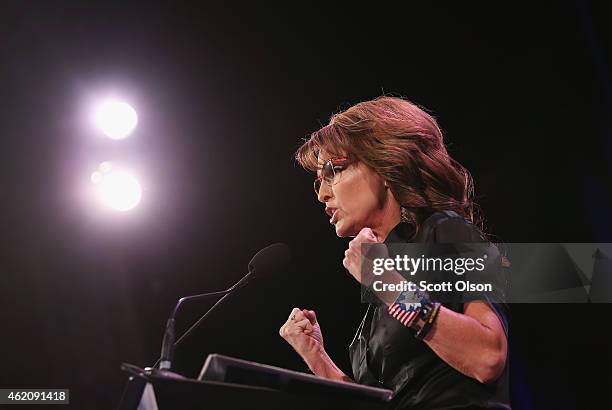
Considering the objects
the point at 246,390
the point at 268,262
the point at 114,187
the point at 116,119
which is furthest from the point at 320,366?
the point at 116,119

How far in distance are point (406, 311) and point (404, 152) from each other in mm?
636

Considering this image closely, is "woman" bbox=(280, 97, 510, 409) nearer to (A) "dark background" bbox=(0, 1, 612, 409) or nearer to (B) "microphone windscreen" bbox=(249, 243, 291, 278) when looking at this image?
(B) "microphone windscreen" bbox=(249, 243, 291, 278)

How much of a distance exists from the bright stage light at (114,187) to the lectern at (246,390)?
98.3 inches

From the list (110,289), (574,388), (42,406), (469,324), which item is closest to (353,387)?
(469,324)

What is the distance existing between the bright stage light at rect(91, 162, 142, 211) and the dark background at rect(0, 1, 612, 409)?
0.09 m

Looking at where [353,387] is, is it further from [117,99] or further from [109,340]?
[117,99]

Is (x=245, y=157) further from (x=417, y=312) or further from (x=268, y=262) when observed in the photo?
(x=417, y=312)

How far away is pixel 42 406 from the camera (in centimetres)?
342

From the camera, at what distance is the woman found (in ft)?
5.37

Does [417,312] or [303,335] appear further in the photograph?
[303,335]

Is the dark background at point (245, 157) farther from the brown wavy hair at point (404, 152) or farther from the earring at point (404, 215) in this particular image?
the earring at point (404, 215)

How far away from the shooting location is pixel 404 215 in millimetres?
2104

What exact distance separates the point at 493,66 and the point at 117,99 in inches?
86.7

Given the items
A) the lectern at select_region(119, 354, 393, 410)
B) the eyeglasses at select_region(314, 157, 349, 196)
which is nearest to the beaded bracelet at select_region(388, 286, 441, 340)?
the lectern at select_region(119, 354, 393, 410)
